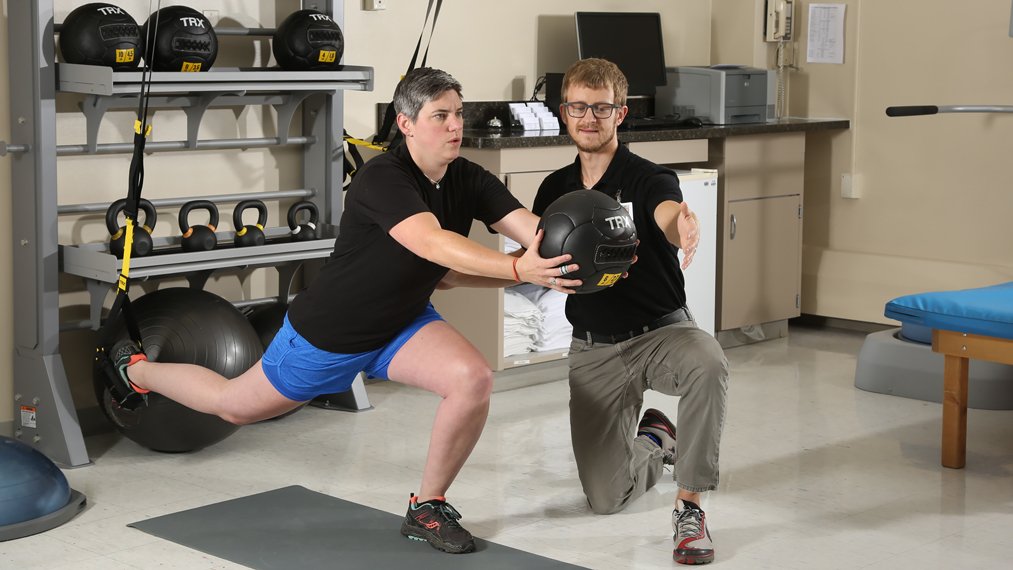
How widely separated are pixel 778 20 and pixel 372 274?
3929 millimetres

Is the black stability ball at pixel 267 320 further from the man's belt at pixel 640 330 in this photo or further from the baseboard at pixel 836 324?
the baseboard at pixel 836 324

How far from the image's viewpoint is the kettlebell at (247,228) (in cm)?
443

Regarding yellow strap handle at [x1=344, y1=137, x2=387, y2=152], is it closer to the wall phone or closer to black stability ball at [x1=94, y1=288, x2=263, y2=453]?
black stability ball at [x1=94, y1=288, x2=263, y2=453]

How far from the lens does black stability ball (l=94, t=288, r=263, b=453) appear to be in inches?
158

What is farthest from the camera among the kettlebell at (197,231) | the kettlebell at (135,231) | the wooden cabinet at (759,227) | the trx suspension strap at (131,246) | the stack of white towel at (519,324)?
the wooden cabinet at (759,227)

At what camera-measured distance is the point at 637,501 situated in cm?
371

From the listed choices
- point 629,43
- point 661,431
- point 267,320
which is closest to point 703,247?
point 629,43

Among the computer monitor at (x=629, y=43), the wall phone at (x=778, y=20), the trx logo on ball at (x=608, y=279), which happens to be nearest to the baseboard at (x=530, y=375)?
the computer monitor at (x=629, y=43)

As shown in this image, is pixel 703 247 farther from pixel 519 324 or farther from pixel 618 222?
pixel 618 222

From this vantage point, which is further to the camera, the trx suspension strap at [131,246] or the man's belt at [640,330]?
the trx suspension strap at [131,246]

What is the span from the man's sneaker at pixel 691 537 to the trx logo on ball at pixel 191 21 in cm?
220

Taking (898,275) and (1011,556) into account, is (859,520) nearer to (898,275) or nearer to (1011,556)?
(1011,556)

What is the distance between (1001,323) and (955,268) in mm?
2285

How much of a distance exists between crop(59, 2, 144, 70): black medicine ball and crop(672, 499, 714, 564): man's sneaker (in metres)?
2.21
